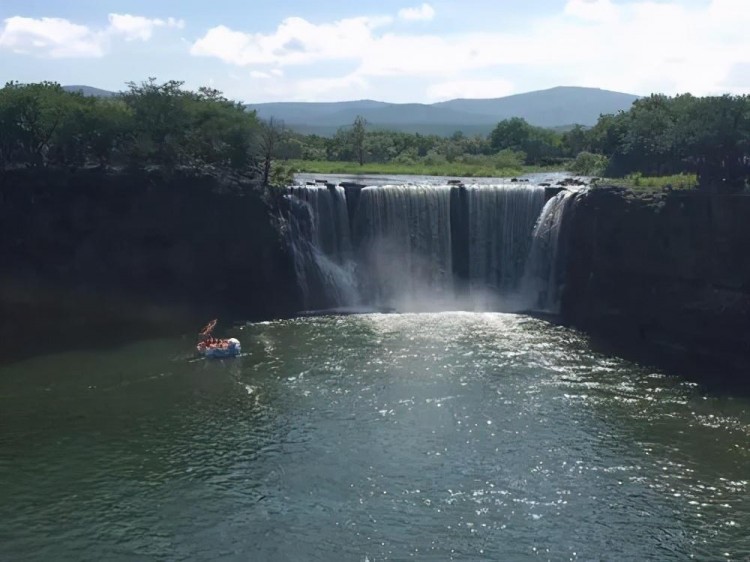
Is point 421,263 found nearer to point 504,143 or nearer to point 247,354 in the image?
point 247,354

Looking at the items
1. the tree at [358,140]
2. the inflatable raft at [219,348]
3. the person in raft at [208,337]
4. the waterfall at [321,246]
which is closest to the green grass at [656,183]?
the waterfall at [321,246]

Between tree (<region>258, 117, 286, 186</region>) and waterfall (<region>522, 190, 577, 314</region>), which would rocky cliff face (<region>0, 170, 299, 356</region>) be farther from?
waterfall (<region>522, 190, 577, 314</region>)

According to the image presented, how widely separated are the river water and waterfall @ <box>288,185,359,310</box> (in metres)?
9.57

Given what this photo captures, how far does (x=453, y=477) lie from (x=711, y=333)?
22.5 metres

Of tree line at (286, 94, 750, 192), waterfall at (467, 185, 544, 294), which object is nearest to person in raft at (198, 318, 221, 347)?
waterfall at (467, 185, 544, 294)

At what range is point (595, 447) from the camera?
103 feet

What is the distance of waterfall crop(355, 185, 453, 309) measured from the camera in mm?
56094

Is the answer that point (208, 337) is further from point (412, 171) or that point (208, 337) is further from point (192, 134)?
point (412, 171)

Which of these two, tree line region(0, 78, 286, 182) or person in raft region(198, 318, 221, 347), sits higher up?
tree line region(0, 78, 286, 182)

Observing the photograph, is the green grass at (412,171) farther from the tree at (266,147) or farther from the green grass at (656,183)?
the green grass at (656,183)

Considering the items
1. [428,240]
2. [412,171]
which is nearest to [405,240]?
[428,240]

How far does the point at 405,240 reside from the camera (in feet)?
186

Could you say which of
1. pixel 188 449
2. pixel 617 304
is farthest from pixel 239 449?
pixel 617 304

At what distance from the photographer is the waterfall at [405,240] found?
56.1m
